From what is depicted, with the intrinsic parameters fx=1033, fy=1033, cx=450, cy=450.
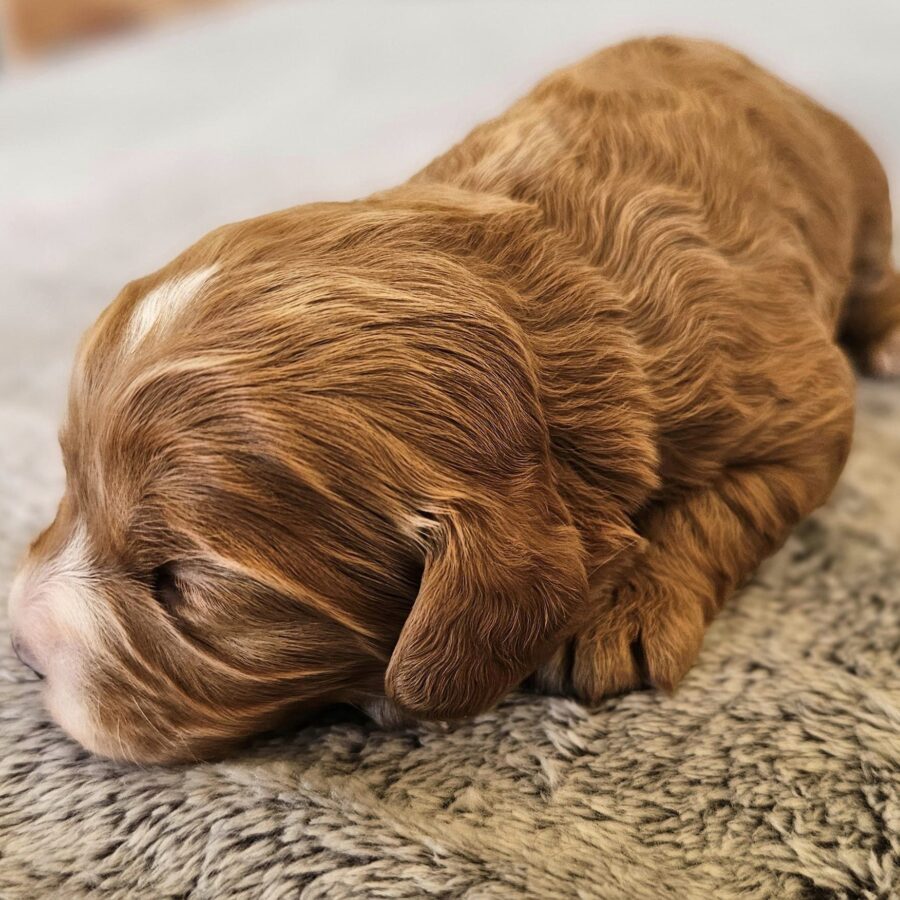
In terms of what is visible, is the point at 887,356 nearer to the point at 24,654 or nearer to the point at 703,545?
the point at 703,545

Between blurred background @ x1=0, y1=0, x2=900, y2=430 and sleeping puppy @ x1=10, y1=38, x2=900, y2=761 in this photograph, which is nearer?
sleeping puppy @ x1=10, y1=38, x2=900, y2=761

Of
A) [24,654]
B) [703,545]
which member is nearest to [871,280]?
[703,545]

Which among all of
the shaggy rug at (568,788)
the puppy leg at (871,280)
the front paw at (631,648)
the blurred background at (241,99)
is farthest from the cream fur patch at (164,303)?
the puppy leg at (871,280)

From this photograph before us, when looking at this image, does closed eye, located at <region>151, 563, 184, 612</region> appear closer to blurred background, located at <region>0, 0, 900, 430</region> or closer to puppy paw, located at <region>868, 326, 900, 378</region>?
blurred background, located at <region>0, 0, 900, 430</region>

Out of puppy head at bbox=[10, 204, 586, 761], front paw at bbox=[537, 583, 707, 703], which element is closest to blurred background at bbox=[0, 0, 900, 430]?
puppy head at bbox=[10, 204, 586, 761]

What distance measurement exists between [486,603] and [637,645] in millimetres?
456

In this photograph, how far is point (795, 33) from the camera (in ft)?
16.5

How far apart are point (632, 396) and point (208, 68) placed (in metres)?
4.27

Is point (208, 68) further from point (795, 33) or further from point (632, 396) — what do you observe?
point (632, 396)

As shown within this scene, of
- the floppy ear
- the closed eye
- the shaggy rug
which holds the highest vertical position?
the closed eye

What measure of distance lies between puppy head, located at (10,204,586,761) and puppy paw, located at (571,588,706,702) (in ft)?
0.74

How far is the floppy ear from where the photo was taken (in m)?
1.29

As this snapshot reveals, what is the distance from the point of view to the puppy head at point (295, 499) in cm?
127

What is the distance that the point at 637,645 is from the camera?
1.67 metres
